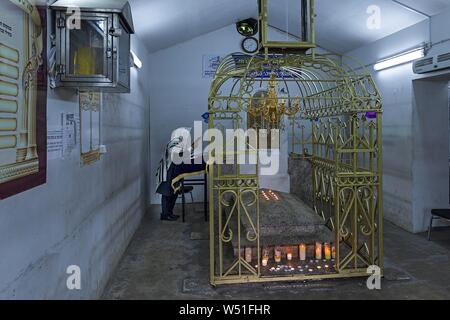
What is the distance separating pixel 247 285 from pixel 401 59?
13.0 ft

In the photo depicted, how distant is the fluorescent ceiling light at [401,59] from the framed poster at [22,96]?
15.4ft

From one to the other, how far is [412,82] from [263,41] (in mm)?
2888

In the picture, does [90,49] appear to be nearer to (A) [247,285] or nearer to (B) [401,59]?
(A) [247,285]

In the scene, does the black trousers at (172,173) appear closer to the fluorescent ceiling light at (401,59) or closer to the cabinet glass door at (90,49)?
the fluorescent ceiling light at (401,59)

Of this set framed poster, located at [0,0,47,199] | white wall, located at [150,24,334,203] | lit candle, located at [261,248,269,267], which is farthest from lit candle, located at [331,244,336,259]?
white wall, located at [150,24,334,203]

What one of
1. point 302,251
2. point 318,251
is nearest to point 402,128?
point 318,251

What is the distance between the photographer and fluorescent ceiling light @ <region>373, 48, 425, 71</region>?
16.5 feet

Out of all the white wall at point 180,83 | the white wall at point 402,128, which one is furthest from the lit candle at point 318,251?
the white wall at point 180,83

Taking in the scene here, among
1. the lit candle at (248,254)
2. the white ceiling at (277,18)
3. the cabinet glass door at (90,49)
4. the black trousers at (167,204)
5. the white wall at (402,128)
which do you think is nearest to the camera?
the cabinet glass door at (90,49)

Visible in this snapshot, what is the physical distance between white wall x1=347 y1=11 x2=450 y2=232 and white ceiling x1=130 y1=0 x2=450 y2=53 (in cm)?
18

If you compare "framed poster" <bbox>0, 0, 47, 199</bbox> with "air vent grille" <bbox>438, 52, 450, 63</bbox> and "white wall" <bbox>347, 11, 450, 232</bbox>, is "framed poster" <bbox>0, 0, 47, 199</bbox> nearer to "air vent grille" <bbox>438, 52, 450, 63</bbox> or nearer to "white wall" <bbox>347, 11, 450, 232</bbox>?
"air vent grille" <bbox>438, 52, 450, 63</bbox>

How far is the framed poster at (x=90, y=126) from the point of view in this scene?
110 inches

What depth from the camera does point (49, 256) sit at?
2084mm
